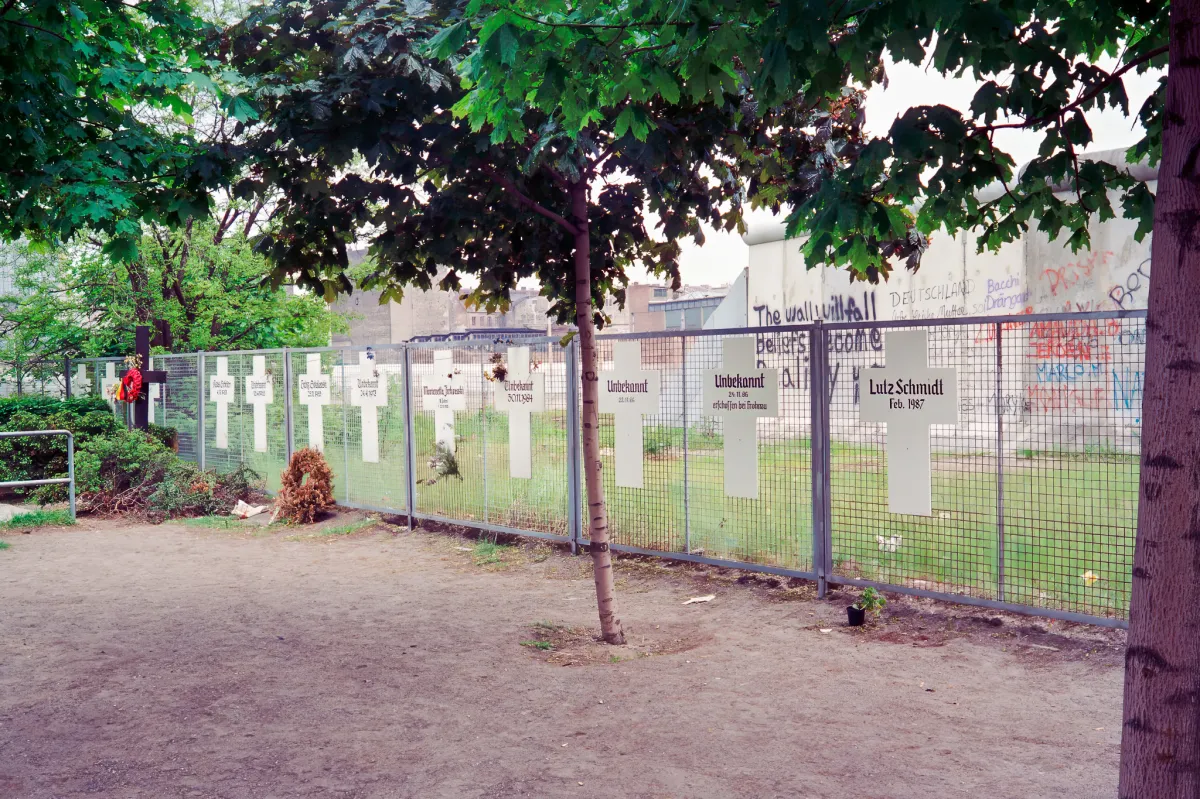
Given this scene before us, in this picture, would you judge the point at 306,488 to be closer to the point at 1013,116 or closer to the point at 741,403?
the point at 741,403

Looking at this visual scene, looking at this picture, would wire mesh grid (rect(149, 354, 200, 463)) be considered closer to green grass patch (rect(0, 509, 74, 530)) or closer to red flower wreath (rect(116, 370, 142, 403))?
red flower wreath (rect(116, 370, 142, 403))

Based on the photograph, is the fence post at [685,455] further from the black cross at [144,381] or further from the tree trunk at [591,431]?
the black cross at [144,381]

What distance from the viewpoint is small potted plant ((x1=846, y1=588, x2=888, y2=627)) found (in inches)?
295

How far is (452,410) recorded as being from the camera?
1188cm

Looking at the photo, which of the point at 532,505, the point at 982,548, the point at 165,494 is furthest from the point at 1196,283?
the point at 165,494

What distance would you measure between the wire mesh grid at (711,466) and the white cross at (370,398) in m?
3.88

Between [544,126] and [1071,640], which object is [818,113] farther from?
[1071,640]

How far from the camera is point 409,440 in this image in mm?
12656

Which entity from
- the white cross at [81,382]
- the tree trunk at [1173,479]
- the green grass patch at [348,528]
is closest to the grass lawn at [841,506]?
the green grass patch at [348,528]

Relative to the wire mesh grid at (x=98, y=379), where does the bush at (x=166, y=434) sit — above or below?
below

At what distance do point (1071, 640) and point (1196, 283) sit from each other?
4.72 meters

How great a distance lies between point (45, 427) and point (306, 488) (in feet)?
18.4

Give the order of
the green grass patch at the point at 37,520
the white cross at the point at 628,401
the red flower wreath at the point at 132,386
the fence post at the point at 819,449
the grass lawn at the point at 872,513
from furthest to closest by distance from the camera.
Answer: the red flower wreath at the point at 132,386 < the green grass patch at the point at 37,520 < the white cross at the point at 628,401 < the fence post at the point at 819,449 < the grass lawn at the point at 872,513

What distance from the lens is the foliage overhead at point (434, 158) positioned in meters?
5.92
